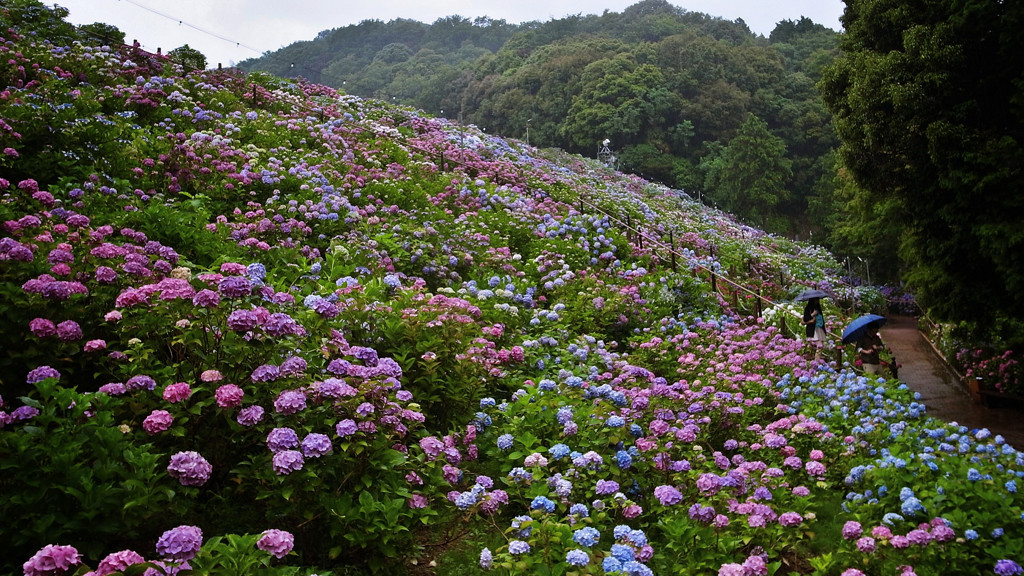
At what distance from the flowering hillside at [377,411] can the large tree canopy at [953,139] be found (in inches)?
78.5

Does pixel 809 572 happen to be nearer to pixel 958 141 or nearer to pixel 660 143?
pixel 958 141

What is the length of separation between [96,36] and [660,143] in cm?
3266

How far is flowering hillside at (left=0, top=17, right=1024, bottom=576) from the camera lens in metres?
2.95

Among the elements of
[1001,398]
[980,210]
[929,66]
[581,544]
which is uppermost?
[929,66]

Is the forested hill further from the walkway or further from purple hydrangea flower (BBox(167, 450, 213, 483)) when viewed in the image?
purple hydrangea flower (BBox(167, 450, 213, 483))

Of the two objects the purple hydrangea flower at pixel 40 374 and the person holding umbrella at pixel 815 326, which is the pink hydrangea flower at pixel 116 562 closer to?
the purple hydrangea flower at pixel 40 374

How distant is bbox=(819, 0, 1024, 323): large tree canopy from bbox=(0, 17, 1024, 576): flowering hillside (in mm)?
1995

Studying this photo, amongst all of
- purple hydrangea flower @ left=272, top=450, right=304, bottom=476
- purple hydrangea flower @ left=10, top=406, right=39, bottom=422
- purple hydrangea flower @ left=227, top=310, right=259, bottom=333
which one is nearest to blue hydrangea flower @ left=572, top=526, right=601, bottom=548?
purple hydrangea flower @ left=272, top=450, right=304, bottom=476

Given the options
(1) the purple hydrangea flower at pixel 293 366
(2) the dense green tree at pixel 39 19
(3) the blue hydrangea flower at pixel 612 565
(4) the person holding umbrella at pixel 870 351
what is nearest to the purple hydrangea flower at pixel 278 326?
(1) the purple hydrangea flower at pixel 293 366

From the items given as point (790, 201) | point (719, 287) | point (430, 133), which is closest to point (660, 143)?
point (790, 201)

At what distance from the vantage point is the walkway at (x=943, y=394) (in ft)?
31.5

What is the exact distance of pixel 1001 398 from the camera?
10.6 metres

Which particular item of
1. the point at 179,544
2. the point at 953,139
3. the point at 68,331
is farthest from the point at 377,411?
the point at 953,139

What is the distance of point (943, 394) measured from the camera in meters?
11.7
